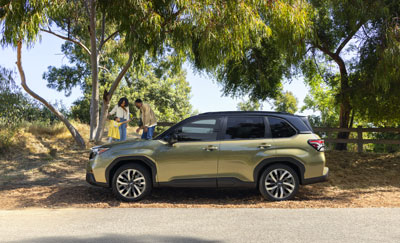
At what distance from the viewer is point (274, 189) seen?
28.3 ft

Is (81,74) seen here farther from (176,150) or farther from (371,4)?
(176,150)

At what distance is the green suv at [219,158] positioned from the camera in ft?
27.7

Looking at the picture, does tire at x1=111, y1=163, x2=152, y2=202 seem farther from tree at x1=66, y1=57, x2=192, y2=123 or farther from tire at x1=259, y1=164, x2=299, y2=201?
tree at x1=66, y1=57, x2=192, y2=123

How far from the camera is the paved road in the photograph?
18.7ft

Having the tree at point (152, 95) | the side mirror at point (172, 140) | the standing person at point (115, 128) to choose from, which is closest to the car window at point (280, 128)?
the side mirror at point (172, 140)

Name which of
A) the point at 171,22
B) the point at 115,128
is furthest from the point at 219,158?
the point at 171,22

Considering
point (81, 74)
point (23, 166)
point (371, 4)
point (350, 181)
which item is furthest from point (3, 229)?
point (81, 74)

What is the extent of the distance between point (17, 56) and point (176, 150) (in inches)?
435

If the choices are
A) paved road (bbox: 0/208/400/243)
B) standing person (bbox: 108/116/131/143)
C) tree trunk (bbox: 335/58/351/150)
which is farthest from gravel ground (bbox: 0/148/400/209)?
tree trunk (bbox: 335/58/351/150)

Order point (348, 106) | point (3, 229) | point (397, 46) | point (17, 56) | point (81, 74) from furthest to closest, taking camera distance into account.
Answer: point (81, 74)
point (348, 106)
point (17, 56)
point (397, 46)
point (3, 229)

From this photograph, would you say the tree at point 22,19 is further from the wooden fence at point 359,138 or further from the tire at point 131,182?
the wooden fence at point 359,138

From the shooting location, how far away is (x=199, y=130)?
28.4 feet

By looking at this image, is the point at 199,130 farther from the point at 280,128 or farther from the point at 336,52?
the point at 336,52

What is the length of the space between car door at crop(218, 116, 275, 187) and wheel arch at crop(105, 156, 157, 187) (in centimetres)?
136
